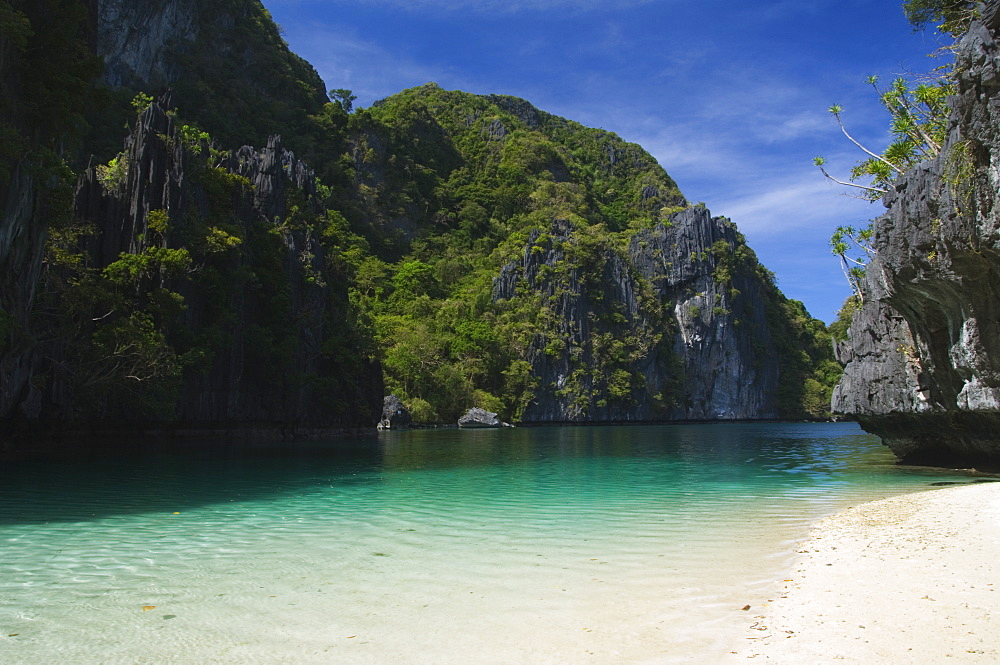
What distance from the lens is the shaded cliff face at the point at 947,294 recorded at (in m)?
12.2

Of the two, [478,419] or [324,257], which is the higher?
[324,257]

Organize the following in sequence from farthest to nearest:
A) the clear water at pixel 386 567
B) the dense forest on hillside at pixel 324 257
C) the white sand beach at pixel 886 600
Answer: the dense forest on hillside at pixel 324 257
the clear water at pixel 386 567
the white sand beach at pixel 886 600

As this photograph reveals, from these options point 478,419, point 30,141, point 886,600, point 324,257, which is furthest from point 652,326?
point 886,600

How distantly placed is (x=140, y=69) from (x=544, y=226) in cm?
5234

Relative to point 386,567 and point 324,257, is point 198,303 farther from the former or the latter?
point 386,567

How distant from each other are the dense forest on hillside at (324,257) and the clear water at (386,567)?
9.67 metres

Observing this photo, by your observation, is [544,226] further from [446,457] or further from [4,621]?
[4,621]

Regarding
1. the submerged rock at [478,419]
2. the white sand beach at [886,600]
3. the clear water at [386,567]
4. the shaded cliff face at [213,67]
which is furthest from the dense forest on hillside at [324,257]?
the white sand beach at [886,600]

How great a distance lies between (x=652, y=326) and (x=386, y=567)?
83.6m

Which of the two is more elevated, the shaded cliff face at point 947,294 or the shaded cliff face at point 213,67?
the shaded cliff face at point 213,67

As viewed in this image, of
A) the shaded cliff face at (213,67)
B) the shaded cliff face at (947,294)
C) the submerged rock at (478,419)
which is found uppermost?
the shaded cliff face at (213,67)

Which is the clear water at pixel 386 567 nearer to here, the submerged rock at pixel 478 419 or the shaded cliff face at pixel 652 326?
the submerged rock at pixel 478 419

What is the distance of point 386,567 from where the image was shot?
720cm

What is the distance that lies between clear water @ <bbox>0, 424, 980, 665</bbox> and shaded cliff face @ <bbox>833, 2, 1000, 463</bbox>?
2.87m
